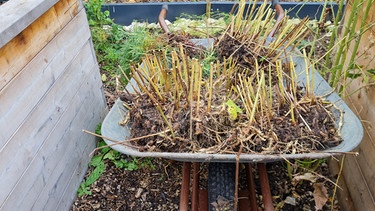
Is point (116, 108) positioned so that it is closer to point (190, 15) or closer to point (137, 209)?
point (137, 209)

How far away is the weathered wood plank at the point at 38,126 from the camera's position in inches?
44.4

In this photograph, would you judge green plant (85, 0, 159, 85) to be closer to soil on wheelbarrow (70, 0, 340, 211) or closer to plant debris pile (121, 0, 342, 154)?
soil on wheelbarrow (70, 0, 340, 211)

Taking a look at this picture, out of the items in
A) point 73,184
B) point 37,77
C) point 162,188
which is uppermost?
point 37,77

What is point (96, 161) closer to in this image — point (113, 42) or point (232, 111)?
point (232, 111)

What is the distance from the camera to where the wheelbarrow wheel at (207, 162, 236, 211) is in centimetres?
120

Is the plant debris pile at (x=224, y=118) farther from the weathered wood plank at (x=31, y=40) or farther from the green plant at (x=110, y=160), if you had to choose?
the green plant at (x=110, y=160)

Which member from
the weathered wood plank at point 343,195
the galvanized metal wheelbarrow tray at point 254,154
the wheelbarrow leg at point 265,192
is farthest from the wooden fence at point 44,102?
the weathered wood plank at point 343,195

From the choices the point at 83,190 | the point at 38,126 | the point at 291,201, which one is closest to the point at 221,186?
the point at 291,201

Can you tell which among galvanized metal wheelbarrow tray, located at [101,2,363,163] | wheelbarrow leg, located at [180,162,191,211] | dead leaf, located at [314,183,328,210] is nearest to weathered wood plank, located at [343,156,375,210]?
dead leaf, located at [314,183,328,210]

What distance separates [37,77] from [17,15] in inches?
9.7

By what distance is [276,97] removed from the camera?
1.46 metres

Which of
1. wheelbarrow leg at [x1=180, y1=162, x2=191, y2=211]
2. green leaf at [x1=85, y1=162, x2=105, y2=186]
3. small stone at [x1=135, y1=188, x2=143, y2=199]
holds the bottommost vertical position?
small stone at [x1=135, y1=188, x2=143, y2=199]

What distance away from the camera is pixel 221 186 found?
1.26 m

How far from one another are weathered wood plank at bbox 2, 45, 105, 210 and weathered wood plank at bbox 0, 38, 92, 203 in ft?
0.10
